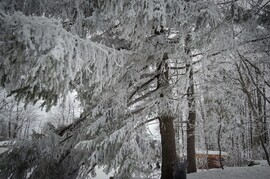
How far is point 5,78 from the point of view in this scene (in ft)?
7.43

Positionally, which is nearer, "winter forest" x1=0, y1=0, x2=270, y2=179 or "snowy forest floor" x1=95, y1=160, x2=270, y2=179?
"winter forest" x1=0, y1=0, x2=270, y2=179

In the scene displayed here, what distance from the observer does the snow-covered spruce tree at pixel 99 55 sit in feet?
5.65

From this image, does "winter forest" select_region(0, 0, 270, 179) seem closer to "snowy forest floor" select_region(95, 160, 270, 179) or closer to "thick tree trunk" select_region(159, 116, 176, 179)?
"thick tree trunk" select_region(159, 116, 176, 179)

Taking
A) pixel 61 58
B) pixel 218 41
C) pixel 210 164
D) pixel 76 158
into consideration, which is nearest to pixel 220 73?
pixel 218 41

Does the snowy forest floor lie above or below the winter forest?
below

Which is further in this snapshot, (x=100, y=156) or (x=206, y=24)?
(x=100, y=156)

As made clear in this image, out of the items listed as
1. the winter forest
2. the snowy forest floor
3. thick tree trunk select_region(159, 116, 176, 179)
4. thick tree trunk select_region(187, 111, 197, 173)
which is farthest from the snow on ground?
the winter forest

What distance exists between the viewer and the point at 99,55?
2299 mm

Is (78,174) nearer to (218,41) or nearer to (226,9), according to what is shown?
(218,41)

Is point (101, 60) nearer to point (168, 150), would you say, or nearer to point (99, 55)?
point (99, 55)

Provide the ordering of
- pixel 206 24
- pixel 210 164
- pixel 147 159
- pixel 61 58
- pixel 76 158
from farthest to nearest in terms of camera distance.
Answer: pixel 210 164 < pixel 76 158 < pixel 147 159 < pixel 206 24 < pixel 61 58

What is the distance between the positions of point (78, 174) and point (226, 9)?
4.86 m

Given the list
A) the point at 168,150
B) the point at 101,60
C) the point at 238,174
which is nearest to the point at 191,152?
the point at 238,174

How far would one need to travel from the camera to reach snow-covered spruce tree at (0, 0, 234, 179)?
1.72 meters
